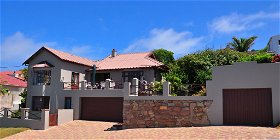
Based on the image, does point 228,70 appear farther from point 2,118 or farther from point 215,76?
point 2,118

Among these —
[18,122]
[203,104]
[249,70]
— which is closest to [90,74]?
[18,122]

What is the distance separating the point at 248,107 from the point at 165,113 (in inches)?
213

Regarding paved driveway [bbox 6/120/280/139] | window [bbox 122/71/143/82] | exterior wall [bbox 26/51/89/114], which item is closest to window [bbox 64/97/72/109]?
exterior wall [bbox 26/51/89/114]

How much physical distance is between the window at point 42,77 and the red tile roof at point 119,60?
2039 mm

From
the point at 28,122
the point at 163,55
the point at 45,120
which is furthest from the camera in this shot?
the point at 163,55

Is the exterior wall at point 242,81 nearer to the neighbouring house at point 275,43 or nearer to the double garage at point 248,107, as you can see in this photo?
the double garage at point 248,107

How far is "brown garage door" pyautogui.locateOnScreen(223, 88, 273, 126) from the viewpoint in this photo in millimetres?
17453

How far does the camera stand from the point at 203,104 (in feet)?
61.5

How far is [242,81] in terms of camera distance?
18.1 m

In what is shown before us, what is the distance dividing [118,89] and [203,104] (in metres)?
8.43

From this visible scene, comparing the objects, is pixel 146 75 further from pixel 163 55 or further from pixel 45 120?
pixel 163 55

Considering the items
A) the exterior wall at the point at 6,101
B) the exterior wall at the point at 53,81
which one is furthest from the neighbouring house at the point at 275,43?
the exterior wall at the point at 6,101

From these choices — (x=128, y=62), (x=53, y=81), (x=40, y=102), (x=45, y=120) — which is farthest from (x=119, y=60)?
(x=45, y=120)

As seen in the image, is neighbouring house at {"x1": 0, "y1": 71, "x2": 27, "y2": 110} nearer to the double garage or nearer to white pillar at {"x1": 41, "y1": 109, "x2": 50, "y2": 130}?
white pillar at {"x1": 41, "y1": 109, "x2": 50, "y2": 130}
